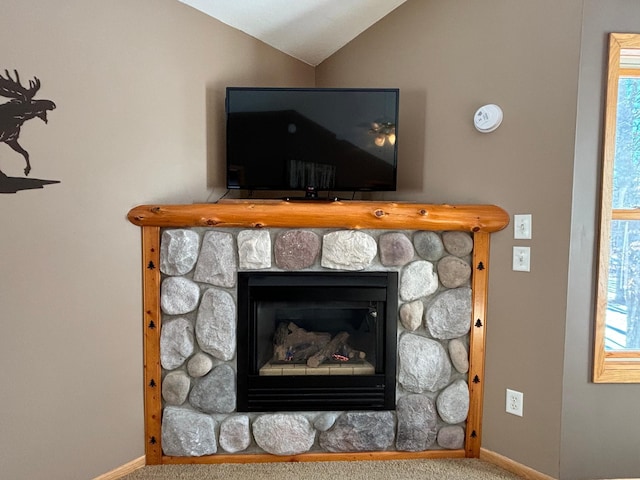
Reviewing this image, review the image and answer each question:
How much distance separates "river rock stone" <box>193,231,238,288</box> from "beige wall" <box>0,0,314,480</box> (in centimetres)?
31

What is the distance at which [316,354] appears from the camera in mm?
2318

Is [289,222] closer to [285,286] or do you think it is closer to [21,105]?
[285,286]

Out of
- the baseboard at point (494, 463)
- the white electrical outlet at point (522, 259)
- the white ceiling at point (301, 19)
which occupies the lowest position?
the baseboard at point (494, 463)

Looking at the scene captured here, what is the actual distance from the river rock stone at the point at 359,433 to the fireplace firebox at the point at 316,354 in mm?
49

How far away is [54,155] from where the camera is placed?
176 centimetres

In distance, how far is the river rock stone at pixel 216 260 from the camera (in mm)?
2100

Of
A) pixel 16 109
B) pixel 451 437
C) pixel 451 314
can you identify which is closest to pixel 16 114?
pixel 16 109

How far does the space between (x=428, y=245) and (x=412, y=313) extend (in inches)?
14.2

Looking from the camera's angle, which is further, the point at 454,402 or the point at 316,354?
the point at 316,354

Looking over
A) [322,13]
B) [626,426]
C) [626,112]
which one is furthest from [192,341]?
[626,112]

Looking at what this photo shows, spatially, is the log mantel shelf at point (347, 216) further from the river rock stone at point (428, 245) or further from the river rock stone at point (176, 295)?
the river rock stone at point (176, 295)

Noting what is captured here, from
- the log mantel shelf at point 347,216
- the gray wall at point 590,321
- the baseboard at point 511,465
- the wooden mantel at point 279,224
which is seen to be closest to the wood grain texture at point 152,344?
the wooden mantel at point 279,224

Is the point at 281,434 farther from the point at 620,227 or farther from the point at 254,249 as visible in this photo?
the point at 620,227

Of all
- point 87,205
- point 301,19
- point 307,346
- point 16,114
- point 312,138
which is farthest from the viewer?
point 301,19
